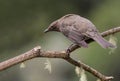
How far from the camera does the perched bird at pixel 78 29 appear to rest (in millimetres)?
4987

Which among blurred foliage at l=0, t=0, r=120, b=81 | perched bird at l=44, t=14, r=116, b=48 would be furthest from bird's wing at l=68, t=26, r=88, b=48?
blurred foliage at l=0, t=0, r=120, b=81

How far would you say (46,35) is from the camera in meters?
17.7

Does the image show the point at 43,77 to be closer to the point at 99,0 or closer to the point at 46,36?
the point at 46,36

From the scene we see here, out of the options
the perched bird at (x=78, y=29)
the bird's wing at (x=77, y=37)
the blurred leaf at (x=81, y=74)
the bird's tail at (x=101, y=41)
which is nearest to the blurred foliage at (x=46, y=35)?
the perched bird at (x=78, y=29)

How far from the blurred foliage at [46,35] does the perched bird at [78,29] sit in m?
7.42

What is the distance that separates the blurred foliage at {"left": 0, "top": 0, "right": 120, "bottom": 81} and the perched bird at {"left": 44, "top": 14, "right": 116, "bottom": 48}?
292 inches

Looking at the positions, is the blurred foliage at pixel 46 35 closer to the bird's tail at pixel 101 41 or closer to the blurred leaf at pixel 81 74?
the bird's tail at pixel 101 41

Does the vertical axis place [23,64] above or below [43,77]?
above

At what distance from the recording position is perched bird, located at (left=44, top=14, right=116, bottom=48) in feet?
16.4

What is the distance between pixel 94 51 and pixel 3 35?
4.20 metres

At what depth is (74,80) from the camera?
1302 centimetres

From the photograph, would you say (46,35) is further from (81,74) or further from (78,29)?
(81,74)

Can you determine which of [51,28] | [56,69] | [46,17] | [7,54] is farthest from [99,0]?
[51,28]

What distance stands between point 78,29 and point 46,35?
41.2 ft
